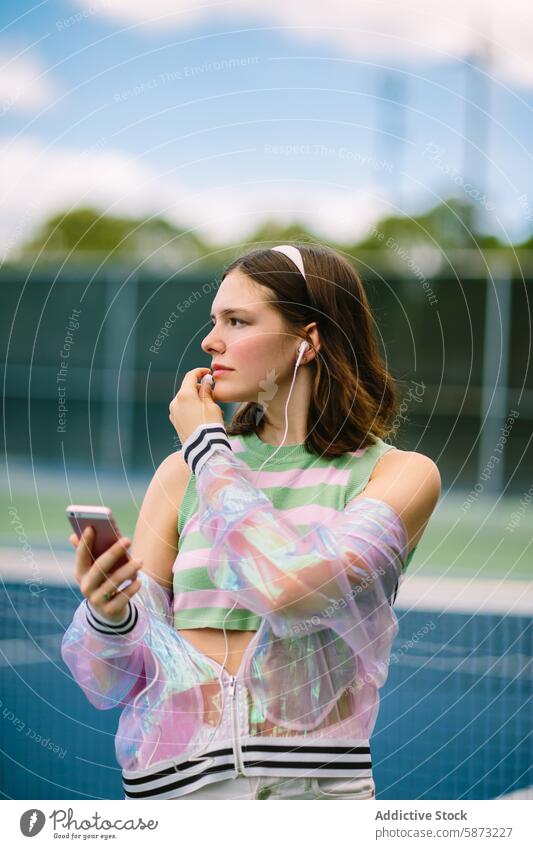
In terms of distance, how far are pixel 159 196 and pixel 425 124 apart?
11.9 ft

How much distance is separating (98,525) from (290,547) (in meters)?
0.33

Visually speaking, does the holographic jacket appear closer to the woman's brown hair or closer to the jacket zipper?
the jacket zipper

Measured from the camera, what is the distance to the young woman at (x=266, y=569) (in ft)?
6.27

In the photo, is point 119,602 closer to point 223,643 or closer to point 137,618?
point 137,618

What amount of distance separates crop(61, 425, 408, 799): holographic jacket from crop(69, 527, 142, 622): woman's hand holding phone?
8 cm

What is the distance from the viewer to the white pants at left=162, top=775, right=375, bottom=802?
203 cm

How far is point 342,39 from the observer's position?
2.67 meters

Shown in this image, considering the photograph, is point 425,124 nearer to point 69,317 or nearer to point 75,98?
point 75,98

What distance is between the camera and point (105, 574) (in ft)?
5.82

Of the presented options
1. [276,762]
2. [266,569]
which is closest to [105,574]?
[266,569]

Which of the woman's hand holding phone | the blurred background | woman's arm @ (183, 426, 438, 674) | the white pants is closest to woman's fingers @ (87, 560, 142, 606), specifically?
the woman's hand holding phone

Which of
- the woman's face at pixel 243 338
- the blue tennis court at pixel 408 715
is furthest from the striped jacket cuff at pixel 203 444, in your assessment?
the blue tennis court at pixel 408 715

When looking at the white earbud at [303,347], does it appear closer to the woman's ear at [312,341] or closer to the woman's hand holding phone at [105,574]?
the woman's ear at [312,341]

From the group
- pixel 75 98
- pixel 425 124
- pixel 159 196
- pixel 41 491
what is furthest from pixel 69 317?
pixel 75 98
